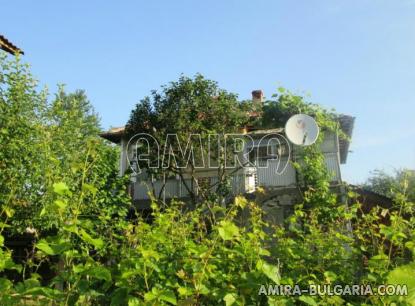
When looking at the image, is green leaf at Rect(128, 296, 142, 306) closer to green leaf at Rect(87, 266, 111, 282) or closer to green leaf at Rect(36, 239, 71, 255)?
green leaf at Rect(87, 266, 111, 282)

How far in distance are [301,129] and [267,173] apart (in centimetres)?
787

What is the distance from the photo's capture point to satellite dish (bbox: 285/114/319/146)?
29.8ft

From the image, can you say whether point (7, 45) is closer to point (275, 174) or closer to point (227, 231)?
point (275, 174)

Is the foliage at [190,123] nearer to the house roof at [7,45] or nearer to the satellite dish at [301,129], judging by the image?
the house roof at [7,45]

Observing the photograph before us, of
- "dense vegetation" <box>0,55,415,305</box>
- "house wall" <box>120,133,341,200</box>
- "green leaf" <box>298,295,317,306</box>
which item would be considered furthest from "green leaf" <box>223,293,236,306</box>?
"house wall" <box>120,133,341,200</box>

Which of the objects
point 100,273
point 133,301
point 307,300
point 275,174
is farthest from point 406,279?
point 275,174

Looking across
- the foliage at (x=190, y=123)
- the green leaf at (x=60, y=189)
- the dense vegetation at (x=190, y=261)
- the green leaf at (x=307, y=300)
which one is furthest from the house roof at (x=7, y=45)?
the green leaf at (x=307, y=300)

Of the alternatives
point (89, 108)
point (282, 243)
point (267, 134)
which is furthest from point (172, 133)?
point (89, 108)

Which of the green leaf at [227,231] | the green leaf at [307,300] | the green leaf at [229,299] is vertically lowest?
the green leaf at [307,300]

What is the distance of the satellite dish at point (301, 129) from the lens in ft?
29.8

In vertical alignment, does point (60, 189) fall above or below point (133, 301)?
above

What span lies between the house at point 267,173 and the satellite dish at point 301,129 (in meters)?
5.75

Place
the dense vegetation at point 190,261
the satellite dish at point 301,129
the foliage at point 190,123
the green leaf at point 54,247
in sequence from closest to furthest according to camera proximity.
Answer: the green leaf at point 54,247, the dense vegetation at point 190,261, the satellite dish at point 301,129, the foliage at point 190,123

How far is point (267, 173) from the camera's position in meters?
17.0
